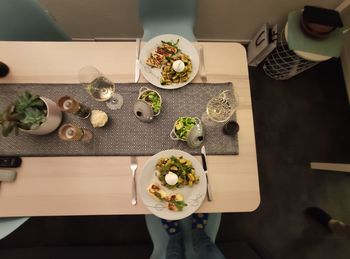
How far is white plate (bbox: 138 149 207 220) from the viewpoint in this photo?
2.89ft

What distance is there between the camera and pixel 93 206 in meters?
0.90

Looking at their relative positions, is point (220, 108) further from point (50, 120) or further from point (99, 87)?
point (50, 120)

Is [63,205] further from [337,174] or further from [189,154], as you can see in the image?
[337,174]

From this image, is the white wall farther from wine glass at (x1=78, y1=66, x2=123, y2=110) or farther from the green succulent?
the green succulent

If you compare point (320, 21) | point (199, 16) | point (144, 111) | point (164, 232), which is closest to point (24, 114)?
point (144, 111)

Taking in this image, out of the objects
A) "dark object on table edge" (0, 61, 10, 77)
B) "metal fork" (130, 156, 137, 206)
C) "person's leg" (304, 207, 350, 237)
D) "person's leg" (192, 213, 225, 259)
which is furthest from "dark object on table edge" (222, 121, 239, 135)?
"person's leg" (304, 207, 350, 237)

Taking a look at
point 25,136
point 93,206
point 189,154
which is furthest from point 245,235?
point 25,136

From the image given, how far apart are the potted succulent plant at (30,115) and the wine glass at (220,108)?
0.55 metres

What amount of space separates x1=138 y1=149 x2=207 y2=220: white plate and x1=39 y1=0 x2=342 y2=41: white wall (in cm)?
97

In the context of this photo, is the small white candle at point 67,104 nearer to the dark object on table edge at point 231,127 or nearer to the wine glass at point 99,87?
the wine glass at point 99,87

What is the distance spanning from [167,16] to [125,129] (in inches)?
26.4

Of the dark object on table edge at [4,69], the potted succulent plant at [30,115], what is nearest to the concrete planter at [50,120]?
the potted succulent plant at [30,115]

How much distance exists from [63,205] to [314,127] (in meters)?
1.65

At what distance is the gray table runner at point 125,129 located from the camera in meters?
0.93
